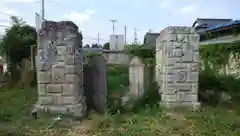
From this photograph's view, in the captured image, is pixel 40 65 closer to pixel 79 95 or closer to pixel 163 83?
pixel 79 95

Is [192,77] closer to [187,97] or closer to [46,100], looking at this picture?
[187,97]

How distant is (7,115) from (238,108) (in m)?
4.30

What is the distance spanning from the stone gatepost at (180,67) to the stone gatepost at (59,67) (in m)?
1.63

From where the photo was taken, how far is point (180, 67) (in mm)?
4902

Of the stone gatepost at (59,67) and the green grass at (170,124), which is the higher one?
the stone gatepost at (59,67)

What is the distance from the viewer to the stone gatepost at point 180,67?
4.88 meters

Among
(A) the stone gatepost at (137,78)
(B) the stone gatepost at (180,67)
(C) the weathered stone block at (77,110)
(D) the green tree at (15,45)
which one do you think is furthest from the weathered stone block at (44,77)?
(D) the green tree at (15,45)

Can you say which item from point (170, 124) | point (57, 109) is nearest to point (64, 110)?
point (57, 109)

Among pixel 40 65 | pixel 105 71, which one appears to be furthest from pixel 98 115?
pixel 40 65

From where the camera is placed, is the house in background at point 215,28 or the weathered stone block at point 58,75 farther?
the house in background at point 215,28

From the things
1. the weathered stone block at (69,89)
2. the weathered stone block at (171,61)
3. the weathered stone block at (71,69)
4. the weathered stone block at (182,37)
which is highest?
the weathered stone block at (182,37)

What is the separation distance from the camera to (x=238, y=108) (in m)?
5.16

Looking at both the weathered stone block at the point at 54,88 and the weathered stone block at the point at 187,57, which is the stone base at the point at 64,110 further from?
the weathered stone block at the point at 187,57

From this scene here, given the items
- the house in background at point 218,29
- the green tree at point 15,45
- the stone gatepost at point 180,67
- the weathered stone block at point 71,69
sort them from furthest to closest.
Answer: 1. the green tree at point 15,45
2. the house in background at point 218,29
3. the stone gatepost at point 180,67
4. the weathered stone block at point 71,69
